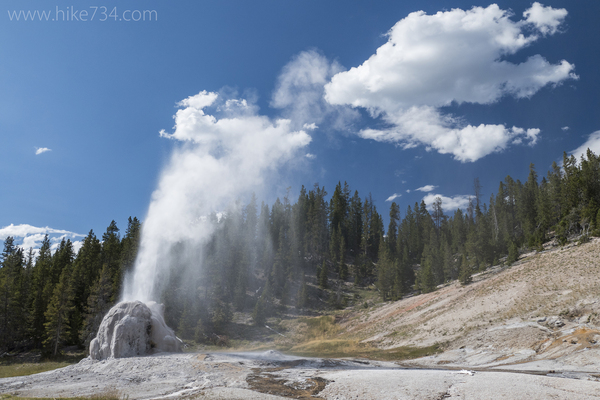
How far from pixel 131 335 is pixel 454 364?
30.3 m

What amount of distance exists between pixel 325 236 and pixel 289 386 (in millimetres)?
87437

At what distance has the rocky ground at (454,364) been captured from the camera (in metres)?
17.0

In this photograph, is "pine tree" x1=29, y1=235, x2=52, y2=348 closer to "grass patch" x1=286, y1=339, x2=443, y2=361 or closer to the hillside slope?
"grass patch" x1=286, y1=339, x2=443, y2=361

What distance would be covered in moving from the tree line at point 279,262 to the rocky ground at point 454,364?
18024 mm

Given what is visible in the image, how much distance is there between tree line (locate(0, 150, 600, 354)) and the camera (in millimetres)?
54719

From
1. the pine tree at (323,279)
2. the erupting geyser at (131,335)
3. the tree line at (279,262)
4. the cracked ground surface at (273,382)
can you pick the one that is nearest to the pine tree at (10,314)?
the tree line at (279,262)

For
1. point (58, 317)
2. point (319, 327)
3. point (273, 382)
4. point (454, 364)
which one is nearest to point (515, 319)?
point (454, 364)

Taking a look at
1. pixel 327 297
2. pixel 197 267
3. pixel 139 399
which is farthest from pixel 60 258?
pixel 139 399

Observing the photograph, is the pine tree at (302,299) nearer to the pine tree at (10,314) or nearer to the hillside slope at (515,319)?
the hillside slope at (515,319)

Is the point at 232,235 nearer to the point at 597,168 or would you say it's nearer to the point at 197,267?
the point at 197,267

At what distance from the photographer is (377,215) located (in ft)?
396

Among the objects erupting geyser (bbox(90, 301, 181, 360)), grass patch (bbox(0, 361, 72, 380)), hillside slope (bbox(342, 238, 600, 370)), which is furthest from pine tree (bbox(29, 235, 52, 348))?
hillside slope (bbox(342, 238, 600, 370))

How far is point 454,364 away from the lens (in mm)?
28062

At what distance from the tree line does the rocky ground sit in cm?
1802
